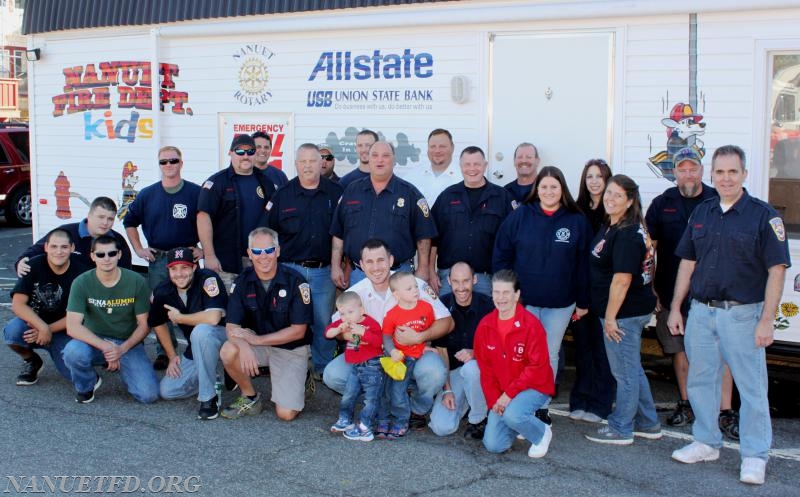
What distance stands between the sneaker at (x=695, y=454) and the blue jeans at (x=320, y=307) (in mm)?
2663

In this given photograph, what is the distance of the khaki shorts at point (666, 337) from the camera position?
561 centimetres

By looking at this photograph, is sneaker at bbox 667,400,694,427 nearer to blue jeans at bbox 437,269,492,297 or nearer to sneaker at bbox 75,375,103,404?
blue jeans at bbox 437,269,492,297

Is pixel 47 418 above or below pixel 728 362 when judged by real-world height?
below

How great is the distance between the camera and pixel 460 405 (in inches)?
213

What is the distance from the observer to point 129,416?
5613mm

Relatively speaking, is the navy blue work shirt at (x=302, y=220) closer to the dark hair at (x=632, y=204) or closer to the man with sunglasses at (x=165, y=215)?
the man with sunglasses at (x=165, y=215)

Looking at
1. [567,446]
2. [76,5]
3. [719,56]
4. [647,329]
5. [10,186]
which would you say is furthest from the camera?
[10,186]

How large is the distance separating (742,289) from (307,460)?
2463 mm

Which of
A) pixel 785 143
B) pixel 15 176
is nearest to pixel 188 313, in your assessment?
pixel 785 143

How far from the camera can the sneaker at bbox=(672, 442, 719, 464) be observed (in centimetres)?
479

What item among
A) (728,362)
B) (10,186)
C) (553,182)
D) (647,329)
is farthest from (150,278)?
(10,186)

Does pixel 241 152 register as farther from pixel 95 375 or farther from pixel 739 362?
pixel 739 362

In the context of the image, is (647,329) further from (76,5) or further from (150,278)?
(76,5)

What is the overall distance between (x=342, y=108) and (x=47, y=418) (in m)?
3.39
